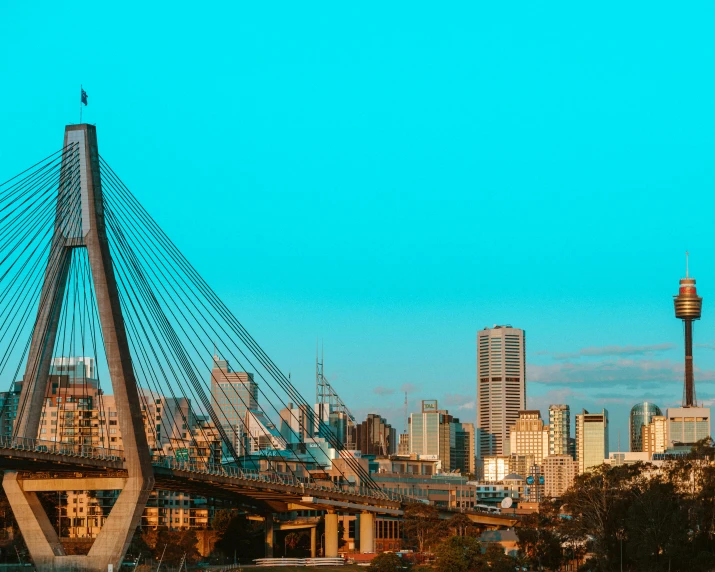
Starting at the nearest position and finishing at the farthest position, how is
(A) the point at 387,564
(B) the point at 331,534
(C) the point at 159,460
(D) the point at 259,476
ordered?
(C) the point at 159,460, (A) the point at 387,564, (D) the point at 259,476, (B) the point at 331,534

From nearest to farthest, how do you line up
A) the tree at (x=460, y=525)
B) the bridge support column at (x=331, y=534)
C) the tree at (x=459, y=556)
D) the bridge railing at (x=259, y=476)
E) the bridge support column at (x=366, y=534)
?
the bridge railing at (x=259, y=476)
the tree at (x=459, y=556)
the bridge support column at (x=331, y=534)
the tree at (x=460, y=525)
the bridge support column at (x=366, y=534)

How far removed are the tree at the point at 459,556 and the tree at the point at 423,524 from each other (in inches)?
727

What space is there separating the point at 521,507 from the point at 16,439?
439 feet

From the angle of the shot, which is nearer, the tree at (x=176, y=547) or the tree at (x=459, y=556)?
the tree at (x=459, y=556)

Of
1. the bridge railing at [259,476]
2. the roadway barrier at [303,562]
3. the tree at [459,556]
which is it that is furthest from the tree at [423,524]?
the tree at [459,556]

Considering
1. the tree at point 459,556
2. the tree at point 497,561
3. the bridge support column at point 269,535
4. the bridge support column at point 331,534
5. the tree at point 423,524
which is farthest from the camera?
the bridge support column at point 269,535

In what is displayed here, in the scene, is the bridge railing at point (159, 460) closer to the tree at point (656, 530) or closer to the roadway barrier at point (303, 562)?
the roadway barrier at point (303, 562)

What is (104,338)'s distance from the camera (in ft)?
223

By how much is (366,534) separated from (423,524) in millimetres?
7437

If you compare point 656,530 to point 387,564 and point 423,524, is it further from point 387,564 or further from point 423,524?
point 423,524

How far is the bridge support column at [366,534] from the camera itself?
12031 centimetres

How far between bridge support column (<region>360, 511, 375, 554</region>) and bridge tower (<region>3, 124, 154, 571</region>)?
5084 cm

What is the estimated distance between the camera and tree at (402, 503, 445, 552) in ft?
382

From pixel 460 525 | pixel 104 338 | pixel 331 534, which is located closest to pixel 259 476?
pixel 331 534
